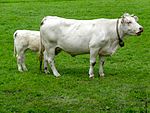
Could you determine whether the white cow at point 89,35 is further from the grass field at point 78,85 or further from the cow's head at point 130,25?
the grass field at point 78,85

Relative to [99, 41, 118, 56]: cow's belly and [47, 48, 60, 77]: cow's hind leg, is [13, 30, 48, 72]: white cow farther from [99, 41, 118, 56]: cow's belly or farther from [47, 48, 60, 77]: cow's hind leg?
[99, 41, 118, 56]: cow's belly

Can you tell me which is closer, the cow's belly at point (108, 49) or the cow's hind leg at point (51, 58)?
the cow's belly at point (108, 49)

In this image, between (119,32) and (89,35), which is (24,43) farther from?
(119,32)

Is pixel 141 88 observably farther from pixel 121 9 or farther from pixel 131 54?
pixel 121 9

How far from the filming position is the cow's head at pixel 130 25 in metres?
12.9

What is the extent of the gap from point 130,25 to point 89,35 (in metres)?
1.09

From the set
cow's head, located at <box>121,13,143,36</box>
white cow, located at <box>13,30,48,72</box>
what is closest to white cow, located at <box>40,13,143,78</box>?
cow's head, located at <box>121,13,143,36</box>

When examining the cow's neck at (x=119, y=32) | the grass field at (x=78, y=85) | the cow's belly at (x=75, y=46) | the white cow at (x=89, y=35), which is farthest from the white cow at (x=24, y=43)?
the cow's neck at (x=119, y=32)

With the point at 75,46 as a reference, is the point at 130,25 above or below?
above

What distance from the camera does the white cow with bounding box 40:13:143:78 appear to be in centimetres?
1289

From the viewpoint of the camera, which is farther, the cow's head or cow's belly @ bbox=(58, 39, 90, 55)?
cow's belly @ bbox=(58, 39, 90, 55)

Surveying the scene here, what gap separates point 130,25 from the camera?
12922 millimetres

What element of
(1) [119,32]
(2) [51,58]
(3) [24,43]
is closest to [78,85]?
(2) [51,58]

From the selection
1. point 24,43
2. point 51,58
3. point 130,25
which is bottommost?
point 51,58
